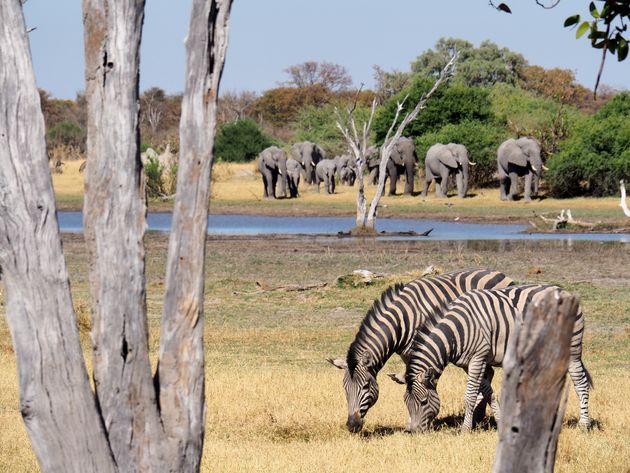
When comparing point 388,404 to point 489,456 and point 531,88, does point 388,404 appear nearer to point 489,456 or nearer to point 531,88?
point 489,456

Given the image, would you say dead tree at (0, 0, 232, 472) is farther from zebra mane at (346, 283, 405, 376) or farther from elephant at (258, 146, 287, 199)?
elephant at (258, 146, 287, 199)

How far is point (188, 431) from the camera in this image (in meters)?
5.32

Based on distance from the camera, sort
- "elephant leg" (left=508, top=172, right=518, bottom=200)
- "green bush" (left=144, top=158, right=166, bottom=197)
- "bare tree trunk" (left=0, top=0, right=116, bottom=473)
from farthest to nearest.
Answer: "green bush" (left=144, top=158, right=166, bottom=197) → "elephant leg" (left=508, top=172, right=518, bottom=200) → "bare tree trunk" (left=0, top=0, right=116, bottom=473)

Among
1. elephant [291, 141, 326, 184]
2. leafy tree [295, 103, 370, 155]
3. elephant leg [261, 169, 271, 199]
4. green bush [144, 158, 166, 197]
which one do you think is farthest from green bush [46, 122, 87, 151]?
elephant leg [261, 169, 271, 199]

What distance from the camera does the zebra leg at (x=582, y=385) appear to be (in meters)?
9.71

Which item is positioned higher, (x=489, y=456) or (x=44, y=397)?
(x=44, y=397)

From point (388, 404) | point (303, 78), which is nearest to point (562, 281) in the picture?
point (388, 404)

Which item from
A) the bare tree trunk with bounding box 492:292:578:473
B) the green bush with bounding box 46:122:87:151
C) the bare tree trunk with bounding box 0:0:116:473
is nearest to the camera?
the bare tree trunk with bounding box 492:292:578:473

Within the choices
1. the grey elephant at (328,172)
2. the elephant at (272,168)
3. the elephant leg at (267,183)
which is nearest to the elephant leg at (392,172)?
the grey elephant at (328,172)

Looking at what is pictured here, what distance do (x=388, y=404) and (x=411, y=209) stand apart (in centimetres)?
3702

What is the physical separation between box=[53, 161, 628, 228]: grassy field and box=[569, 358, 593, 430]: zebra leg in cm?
2891

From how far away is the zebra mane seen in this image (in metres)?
9.55

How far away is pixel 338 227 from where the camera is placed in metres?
41.4

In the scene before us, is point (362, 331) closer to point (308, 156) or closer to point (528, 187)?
point (528, 187)
